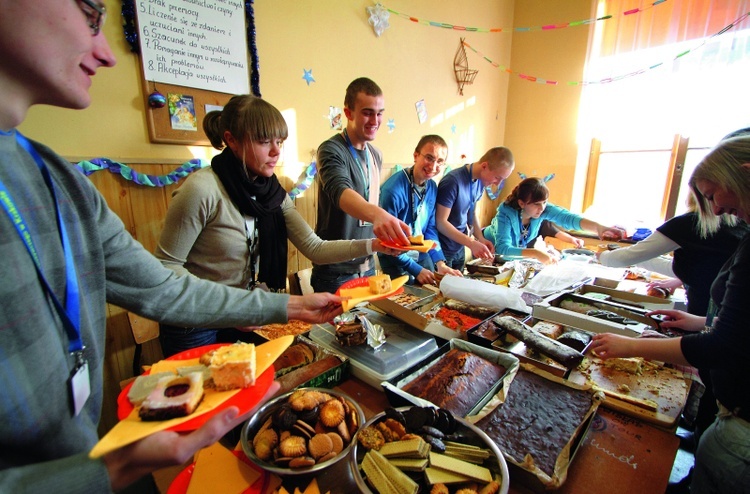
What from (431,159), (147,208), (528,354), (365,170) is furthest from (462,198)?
(147,208)

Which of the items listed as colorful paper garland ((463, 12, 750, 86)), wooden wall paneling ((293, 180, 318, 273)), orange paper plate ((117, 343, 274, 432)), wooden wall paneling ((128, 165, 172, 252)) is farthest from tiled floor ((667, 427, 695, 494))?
colorful paper garland ((463, 12, 750, 86))

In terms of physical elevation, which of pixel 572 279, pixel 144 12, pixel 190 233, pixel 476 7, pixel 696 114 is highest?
pixel 476 7

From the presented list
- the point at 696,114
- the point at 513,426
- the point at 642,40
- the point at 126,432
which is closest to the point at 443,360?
the point at 513,426

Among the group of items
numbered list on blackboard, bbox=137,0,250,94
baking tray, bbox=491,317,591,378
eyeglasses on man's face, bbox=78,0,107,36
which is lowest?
baking tray, bbox=491,317,591,378

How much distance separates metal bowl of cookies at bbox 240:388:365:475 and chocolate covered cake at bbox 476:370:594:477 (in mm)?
380

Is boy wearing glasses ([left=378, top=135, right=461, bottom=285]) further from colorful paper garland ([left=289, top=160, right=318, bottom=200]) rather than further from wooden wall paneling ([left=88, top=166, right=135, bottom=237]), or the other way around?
wooden wall paneling ([left=88, top=166, right=135, bottom=237])

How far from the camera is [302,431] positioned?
33.6 inches

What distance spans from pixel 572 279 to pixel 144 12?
10.3ft

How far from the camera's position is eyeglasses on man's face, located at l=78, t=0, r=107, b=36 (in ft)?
2.04

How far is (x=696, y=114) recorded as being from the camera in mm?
3887

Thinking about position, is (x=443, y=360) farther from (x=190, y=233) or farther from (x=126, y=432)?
(x=190, y=233)

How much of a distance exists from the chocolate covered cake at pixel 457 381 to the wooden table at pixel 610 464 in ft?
0.49

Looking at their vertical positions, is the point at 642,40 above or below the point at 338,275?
above

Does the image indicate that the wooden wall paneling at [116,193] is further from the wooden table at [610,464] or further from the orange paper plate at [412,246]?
the wooden table at [610,464]
